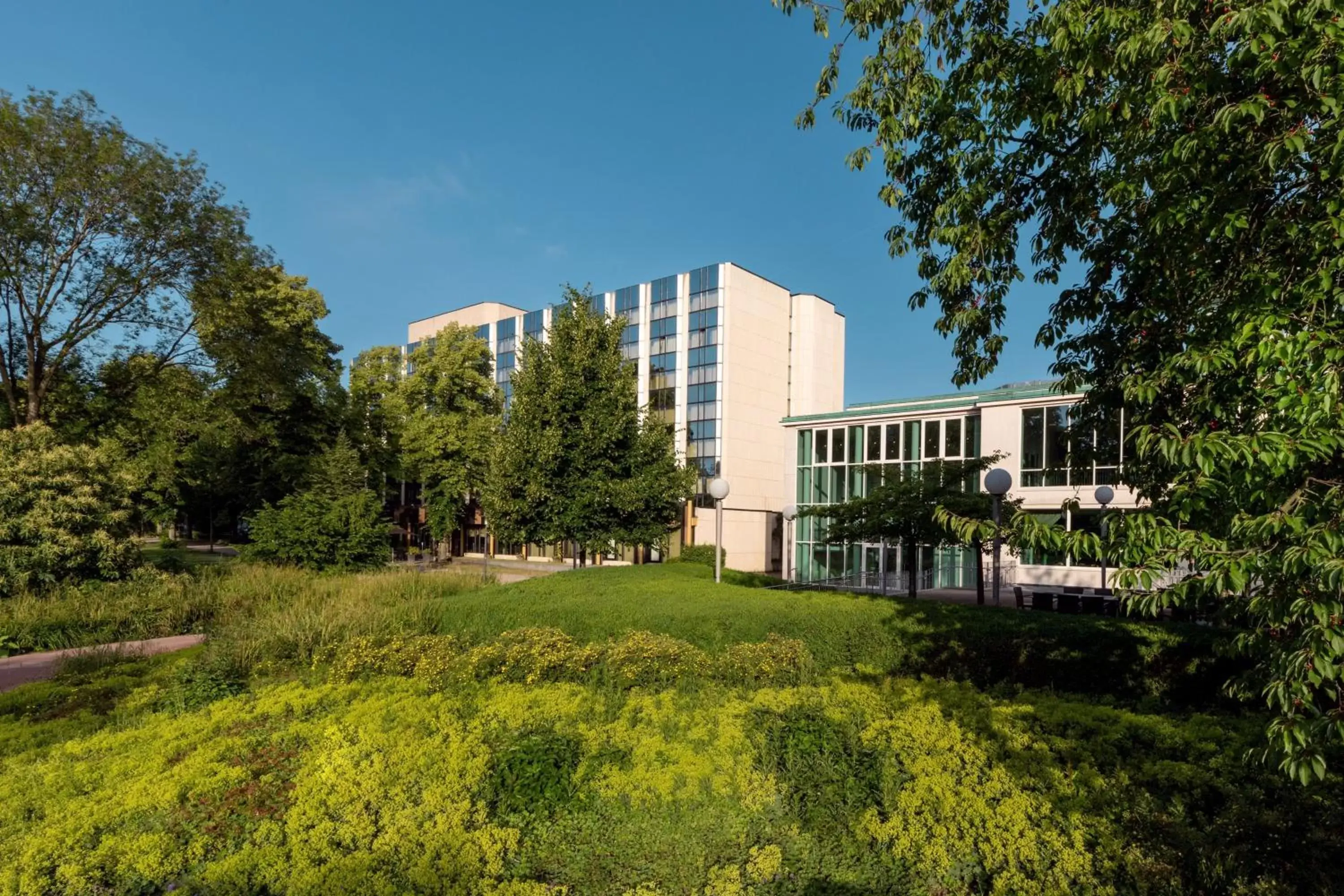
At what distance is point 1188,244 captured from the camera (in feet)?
13.3

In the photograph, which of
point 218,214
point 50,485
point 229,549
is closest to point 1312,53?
point 50,485

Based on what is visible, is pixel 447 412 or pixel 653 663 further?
pixel 447 412

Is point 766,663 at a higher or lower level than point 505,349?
lower

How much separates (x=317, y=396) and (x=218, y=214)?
14.8 m

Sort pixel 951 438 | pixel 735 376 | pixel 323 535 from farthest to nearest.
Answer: pixel 735 376 → pixel 951 438 → pixel 323 535

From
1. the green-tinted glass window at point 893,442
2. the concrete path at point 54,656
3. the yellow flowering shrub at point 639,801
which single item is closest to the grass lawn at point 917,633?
the yellow flowering shrub at point 639,801

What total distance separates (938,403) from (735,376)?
13141 millimetres

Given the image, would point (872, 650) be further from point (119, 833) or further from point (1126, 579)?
point (119, 833)

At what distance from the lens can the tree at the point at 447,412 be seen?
1372 inches

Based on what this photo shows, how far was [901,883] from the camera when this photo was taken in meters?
4.43

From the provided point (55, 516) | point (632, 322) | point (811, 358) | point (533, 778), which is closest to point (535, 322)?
point (632, 322)

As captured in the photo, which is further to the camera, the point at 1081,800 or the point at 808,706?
the point at 808,706

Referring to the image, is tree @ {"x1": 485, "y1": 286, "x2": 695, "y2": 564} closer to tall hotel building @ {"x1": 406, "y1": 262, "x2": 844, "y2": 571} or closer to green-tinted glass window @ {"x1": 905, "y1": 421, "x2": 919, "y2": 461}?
green-tinted glass window @ {"x1": 905, "y1": 421, "x2": 919, "y2": 461}

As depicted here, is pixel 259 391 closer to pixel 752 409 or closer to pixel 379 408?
pixel 379 408
